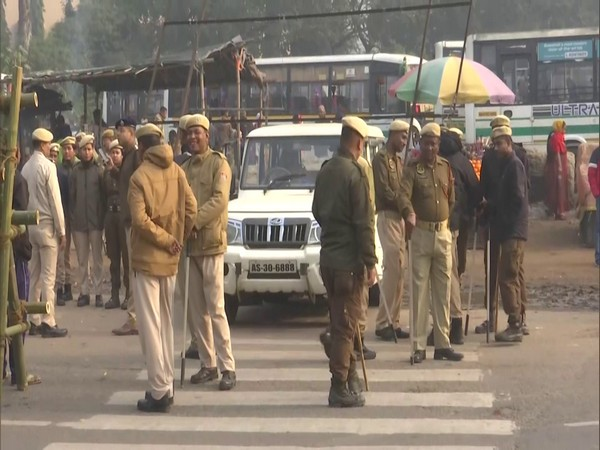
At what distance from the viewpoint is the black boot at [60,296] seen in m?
12.9

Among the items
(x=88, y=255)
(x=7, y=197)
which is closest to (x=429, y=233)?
(x=88, y=255)

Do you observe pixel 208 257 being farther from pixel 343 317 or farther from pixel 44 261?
pixel 44 261

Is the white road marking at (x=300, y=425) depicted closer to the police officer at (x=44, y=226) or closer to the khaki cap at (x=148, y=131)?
the khaki cap at (x=148, y=131)

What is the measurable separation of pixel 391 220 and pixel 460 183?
726 mm

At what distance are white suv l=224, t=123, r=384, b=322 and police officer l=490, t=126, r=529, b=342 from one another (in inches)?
62.2

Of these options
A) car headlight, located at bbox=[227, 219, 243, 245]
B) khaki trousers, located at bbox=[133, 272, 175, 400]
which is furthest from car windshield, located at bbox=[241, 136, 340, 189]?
khaki trousers, located at bbox=[133, 272, 175, 400]

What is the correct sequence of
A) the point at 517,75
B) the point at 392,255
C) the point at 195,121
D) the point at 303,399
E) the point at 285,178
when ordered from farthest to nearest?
1. the point at 517,75
2. the point at 285,178
3. the point at 392,255
4. the point at 195,121
5. the point at 303,399

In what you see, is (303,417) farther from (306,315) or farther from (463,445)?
(306,315)

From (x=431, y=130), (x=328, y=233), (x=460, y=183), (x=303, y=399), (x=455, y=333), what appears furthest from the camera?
(x=455, y=333)

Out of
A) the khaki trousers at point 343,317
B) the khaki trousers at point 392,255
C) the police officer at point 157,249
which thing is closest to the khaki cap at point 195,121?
the police officer at point 157,249

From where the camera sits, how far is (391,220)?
33.0ft

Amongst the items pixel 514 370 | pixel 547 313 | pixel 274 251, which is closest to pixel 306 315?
pixel 274 251

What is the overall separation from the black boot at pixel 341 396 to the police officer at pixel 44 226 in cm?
386

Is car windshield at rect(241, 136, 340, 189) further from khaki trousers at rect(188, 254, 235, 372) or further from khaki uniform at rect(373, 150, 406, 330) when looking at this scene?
khaki trousers at rect(188, 254, 235, 372)
